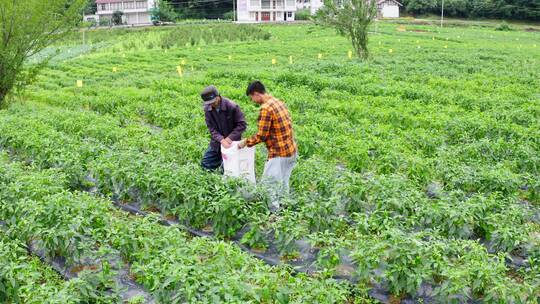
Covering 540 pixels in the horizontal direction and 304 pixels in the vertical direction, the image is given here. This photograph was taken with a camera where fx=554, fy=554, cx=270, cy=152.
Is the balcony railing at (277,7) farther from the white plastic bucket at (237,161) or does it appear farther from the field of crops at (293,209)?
the white plastic bucket at (237,161)

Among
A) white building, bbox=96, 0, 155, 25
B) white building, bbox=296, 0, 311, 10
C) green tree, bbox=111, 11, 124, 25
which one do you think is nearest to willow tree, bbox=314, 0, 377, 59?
green tree, bbox=111, 11, 124, 25

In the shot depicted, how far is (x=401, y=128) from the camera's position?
35.7 feet

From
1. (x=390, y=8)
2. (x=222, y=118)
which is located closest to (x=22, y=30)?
(x=222, y=118)

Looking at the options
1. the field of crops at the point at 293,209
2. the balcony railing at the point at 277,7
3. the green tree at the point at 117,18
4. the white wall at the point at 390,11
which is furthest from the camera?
the white wall at the point at 390,11

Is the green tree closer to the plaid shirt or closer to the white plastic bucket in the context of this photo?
the white plastic bucket

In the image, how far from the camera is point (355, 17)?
2255 cm

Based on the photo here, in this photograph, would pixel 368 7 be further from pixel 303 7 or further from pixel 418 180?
pixel 303 7

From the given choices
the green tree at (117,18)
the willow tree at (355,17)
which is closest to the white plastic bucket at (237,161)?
the willow tree at (355,17)

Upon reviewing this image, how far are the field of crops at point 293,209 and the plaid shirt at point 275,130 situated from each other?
1.82 ft

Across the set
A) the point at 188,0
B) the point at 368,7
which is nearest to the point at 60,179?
the point at 368,7

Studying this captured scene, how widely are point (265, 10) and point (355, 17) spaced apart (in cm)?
5024

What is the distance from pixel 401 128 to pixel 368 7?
42.2 feet

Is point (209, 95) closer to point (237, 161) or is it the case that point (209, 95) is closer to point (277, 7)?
point (237, 161)

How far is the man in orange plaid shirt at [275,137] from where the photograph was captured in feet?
20.4
